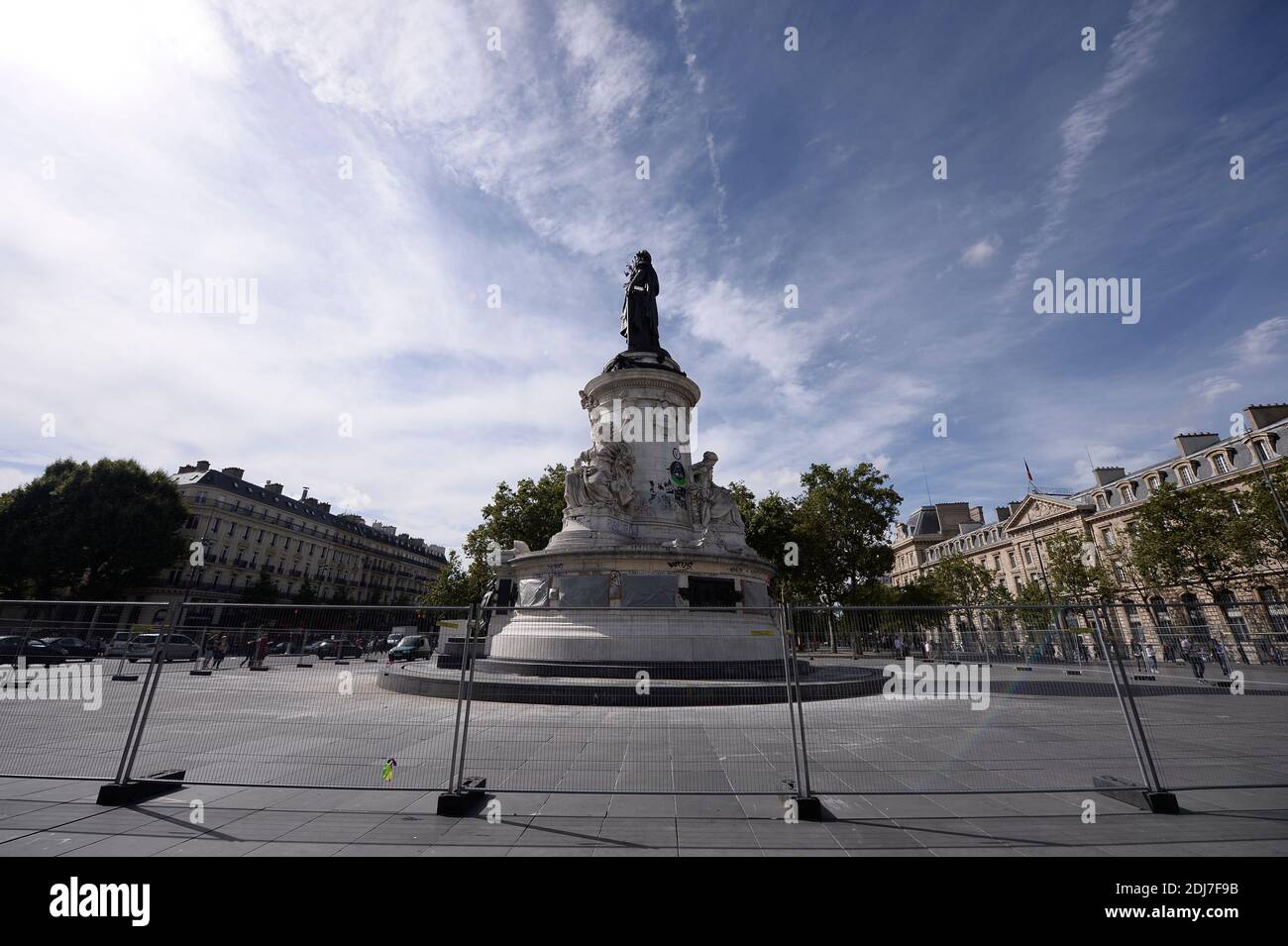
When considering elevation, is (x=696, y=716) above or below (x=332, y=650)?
below

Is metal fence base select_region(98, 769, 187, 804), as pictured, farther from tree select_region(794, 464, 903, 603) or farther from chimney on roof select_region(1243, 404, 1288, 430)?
chimney on roof select_region(1243, 404, 1288, 430)

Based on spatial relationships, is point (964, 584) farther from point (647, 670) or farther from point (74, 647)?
point (74, 647)

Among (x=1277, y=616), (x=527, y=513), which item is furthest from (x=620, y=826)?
(x=527, y=513)

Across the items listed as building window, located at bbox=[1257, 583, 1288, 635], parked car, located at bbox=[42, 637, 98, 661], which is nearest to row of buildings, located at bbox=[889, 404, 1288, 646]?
building window, located at bbox=[1257, 583, 1288, 635]

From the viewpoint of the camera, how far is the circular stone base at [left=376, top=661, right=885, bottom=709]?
34.9 ft

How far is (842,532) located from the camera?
131 ft

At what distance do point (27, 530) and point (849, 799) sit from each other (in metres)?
54.2

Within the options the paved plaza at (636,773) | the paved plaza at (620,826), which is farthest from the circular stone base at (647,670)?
the paved plaza at (620,826)

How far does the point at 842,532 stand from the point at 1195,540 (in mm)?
19897

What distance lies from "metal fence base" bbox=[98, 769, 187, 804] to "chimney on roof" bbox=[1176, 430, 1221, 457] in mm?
63558
